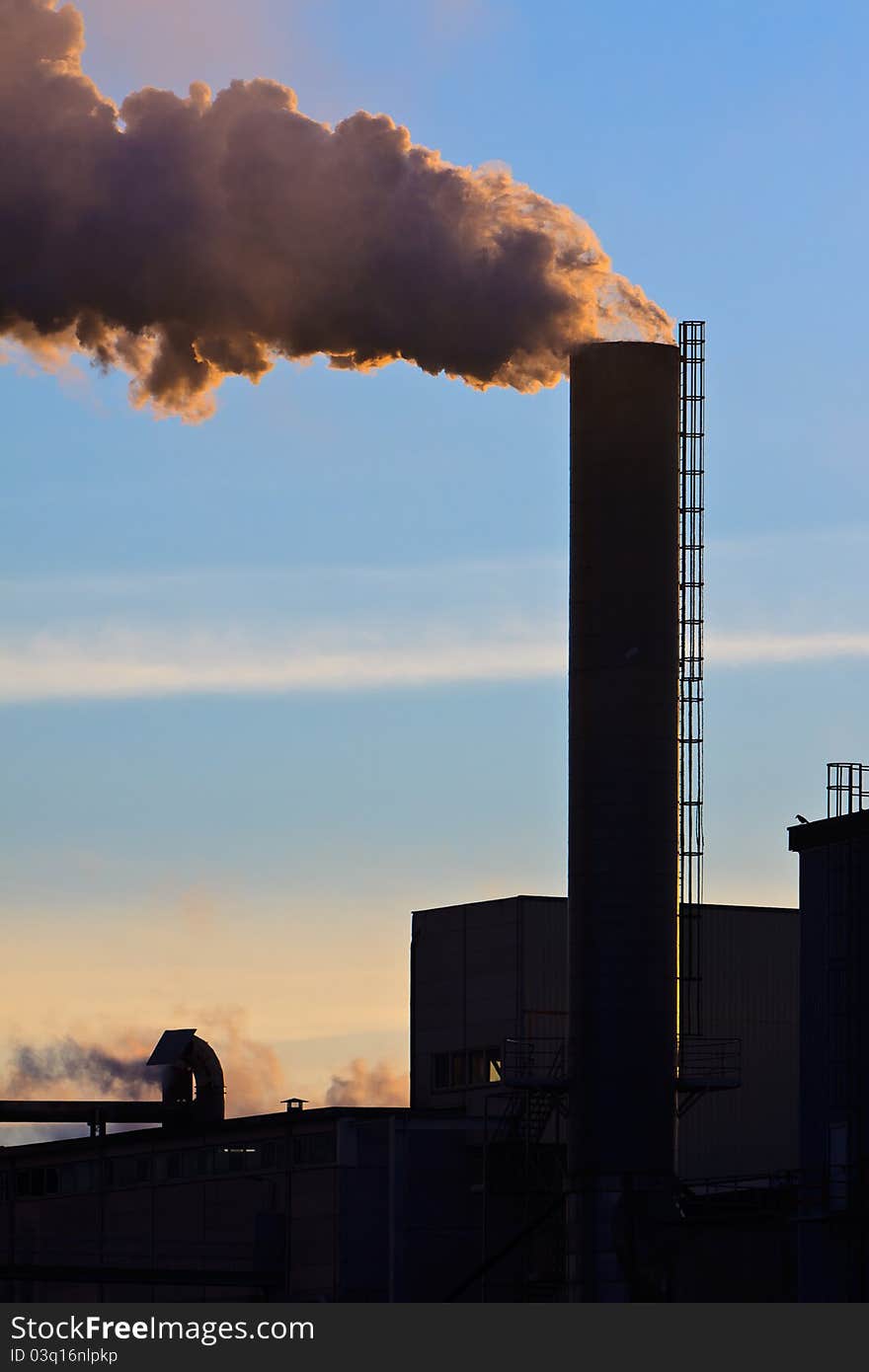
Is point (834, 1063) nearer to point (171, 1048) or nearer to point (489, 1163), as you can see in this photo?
point (489, 1163)

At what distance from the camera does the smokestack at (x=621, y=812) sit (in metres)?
53.5

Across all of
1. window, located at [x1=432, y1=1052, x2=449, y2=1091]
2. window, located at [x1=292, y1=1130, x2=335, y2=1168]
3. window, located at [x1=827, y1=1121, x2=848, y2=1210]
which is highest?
window, located at [x1=432, y1=1052, x2=449, y2=1091]

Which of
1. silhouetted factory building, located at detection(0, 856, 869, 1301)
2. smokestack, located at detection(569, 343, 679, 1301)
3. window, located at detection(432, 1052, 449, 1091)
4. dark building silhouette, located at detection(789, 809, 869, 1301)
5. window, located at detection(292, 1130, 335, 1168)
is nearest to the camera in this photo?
dark building silhouette, located at detection(789, 809, 869, 1301)

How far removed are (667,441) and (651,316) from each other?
2.81 m

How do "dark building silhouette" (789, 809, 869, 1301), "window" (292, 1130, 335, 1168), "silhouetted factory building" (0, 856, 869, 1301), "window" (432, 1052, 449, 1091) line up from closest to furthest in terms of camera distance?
"dark building silhouette" (789, 809, 869, 1301) → "silhouetted factory building" (0, 856, 869, 1301) → "window" (292, 1130, 335, 1168) → "window" (432, 1052, 449, 1091)

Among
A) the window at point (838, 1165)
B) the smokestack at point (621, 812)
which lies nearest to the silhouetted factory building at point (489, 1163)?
the window at point (838, 1165)

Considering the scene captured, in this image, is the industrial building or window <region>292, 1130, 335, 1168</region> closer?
the industrial building

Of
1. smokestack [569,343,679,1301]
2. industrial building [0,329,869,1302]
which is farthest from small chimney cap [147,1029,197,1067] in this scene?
smokestack [569,343,679,1301]

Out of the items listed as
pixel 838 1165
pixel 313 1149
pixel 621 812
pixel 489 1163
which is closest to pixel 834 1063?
pixel 838 1165

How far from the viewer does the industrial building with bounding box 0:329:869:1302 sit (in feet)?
173

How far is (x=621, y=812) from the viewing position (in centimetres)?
5378

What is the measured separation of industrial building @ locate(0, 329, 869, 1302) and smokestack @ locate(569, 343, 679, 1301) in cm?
5

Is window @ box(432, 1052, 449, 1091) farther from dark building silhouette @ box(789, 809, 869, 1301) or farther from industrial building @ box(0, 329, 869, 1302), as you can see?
dark building silhouette @ box(789, 809, 869, 1301)
